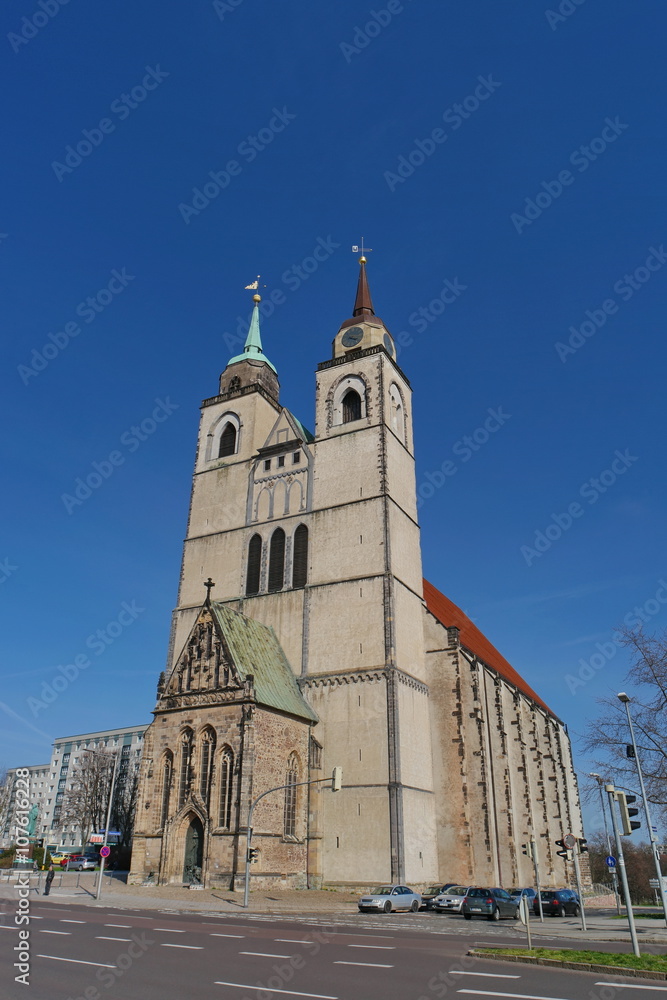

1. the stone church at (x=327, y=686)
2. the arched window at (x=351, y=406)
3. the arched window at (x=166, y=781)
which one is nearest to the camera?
the stone church at (x=327, y=686)

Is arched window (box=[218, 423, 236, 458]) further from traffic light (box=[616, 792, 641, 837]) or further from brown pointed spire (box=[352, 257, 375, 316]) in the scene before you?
traffic light (box=[616, 792, 641, 837])

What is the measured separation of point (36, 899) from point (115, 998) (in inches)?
870

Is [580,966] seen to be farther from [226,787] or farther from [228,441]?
[228,441]

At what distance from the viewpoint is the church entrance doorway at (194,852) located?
28281 millimetres

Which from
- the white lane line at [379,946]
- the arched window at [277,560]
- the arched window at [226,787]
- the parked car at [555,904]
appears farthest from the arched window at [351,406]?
the white lane line at [379,946]

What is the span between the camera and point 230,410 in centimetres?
4512

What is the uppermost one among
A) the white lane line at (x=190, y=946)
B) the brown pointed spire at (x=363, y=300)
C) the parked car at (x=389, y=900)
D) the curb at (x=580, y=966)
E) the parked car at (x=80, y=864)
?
the brown pointed spire at (x=363, y=300)

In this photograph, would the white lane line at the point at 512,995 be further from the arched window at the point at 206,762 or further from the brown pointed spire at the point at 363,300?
the brown pointed spire at the point at 363,300

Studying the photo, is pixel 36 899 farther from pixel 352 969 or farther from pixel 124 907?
pixel 352 969

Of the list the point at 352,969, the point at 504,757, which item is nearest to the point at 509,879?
the point at 504,757

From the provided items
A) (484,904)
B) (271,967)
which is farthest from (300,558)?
(271,967)

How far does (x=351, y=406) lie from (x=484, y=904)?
26.7 meters

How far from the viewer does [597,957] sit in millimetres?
12734

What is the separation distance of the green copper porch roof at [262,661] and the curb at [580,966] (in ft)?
58.6
